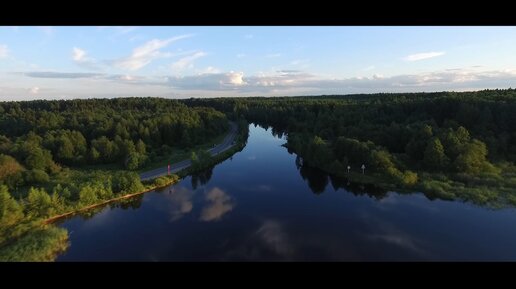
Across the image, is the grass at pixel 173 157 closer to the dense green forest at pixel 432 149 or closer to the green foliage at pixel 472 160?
the dense green forest at pixel 432 149

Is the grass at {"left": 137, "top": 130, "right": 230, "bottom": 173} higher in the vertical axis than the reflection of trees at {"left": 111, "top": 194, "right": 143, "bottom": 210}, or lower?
higher

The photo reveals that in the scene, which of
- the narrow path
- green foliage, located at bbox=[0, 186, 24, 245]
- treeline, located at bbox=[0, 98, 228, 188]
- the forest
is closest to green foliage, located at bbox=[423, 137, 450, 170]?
the forest

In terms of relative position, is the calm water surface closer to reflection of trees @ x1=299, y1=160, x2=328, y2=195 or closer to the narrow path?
reflection of trees @ x1=299, y1=160, x2=328, y2=195

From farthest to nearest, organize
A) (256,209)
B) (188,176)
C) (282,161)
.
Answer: (282,161) < (188,176) < (256,209)

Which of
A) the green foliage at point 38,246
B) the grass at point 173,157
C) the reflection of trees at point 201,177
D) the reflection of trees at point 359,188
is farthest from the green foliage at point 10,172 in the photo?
the reflection of trees at point 359,188
